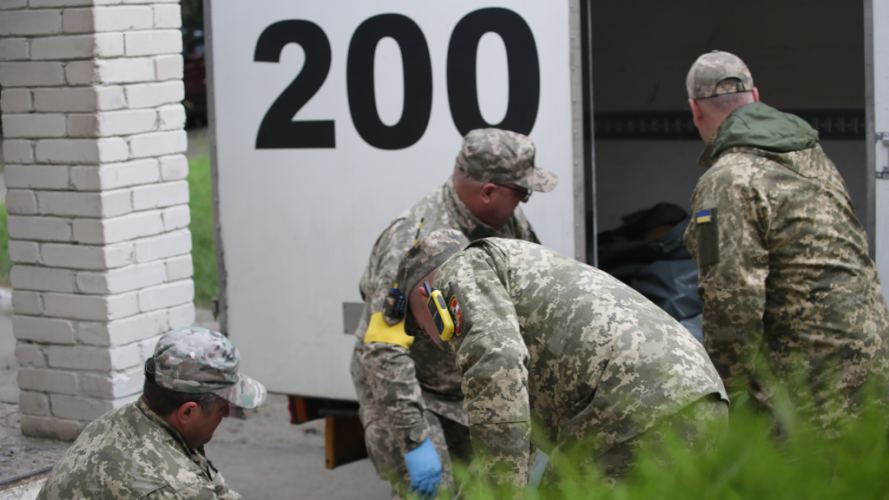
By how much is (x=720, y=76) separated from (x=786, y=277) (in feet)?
2.12

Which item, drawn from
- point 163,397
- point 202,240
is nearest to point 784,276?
point 163,397

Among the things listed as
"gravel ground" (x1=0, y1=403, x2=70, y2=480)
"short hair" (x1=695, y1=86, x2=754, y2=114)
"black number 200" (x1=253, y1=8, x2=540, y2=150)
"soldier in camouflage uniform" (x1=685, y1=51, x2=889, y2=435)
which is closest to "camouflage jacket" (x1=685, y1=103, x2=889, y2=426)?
"soldier in camouflage uniform" (x1=685, y1=51, x2=889, y2=435)

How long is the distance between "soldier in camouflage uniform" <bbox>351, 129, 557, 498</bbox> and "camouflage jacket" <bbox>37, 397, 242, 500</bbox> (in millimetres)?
712

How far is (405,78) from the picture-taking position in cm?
321

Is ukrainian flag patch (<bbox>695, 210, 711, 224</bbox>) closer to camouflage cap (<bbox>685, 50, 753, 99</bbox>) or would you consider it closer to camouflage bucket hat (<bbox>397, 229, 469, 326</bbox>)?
camouflage cap (<bbox>685, 50, 753, 99</bbox>)

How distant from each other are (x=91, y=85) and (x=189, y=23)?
45.1 feet

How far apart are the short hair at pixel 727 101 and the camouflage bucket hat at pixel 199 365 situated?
5.32ft

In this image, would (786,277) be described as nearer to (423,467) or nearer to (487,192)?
(487,192)

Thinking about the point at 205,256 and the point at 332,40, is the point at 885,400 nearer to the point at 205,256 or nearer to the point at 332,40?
the point at 332,40

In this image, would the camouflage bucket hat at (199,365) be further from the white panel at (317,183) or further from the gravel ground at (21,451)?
the white panel at (317,183)

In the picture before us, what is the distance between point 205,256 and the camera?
794cm

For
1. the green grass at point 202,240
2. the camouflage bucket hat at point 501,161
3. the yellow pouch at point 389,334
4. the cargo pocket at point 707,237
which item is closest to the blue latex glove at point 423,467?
the yellow pouch at point 389,334

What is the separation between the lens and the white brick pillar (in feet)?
9.10

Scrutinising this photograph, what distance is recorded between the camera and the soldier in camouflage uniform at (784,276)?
246 centimetres
